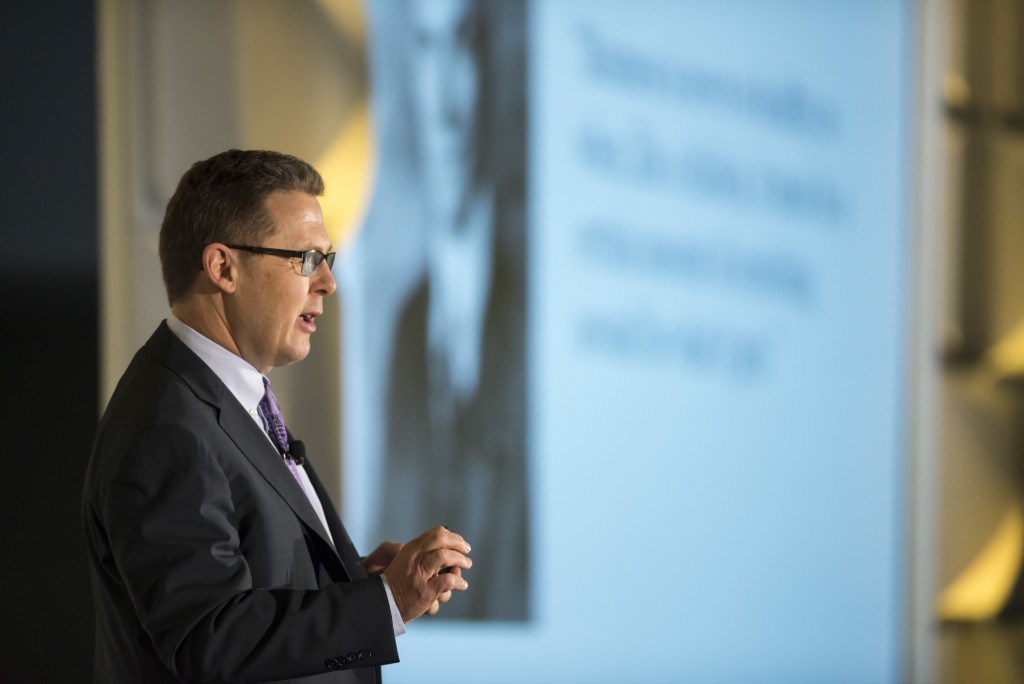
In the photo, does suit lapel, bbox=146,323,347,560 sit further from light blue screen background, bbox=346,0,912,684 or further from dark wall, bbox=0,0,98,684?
light blue screen background, bbox=346,0,912,684

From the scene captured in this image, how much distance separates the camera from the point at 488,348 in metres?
3.63

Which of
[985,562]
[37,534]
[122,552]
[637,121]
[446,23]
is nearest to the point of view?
[122,552]

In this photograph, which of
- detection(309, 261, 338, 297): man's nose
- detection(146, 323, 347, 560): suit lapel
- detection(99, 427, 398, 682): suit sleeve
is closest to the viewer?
detection(99, 427, 398, 682): suit sleeve

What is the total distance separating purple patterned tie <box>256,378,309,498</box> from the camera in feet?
5.58

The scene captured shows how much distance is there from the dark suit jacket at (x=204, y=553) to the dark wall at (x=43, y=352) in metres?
1.05

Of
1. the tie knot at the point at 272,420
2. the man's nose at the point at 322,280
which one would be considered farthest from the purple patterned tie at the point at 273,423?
the man's nose at the point at 322,280

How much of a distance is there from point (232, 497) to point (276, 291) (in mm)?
295

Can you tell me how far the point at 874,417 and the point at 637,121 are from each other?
1703mm

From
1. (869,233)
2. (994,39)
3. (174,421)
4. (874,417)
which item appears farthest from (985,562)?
(174,421)

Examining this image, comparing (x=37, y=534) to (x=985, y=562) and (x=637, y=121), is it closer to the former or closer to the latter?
(x=637, y=121)

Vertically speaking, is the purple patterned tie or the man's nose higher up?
the man's nose

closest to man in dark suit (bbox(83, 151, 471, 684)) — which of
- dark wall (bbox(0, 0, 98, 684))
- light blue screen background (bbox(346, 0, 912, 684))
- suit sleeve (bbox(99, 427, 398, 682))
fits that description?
suit sleeve (bbox(99, 427, 398, 682))

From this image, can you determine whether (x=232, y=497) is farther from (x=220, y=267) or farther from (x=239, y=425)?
(x=220, y=267)

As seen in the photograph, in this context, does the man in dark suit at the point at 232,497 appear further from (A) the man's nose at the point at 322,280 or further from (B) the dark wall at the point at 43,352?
(B) the dark wall at the point at 43,352
